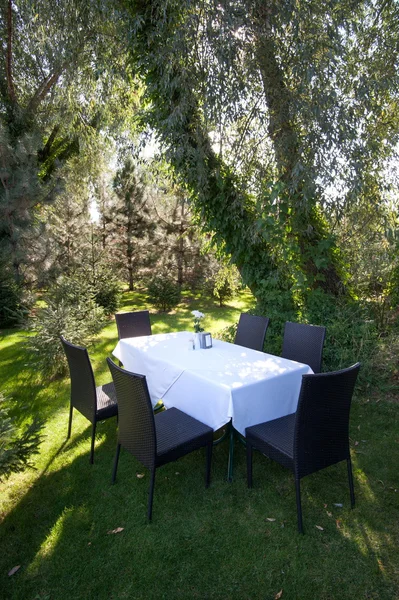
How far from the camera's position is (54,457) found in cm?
342

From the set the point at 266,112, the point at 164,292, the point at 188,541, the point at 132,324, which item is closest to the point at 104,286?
the point at 164,292

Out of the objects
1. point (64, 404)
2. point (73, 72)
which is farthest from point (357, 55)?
point (64, 404)

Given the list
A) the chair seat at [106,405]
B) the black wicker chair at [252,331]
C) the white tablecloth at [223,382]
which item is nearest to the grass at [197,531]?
the chair seat at [106,405]

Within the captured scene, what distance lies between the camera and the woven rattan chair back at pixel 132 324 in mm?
4793

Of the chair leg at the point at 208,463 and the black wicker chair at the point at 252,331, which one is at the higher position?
the black wicker chair at the point at 252,331

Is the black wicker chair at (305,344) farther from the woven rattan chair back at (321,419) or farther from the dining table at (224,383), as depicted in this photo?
the woven rattan chair back at (321,419)

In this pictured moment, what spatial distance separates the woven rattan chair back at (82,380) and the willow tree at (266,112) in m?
3.16

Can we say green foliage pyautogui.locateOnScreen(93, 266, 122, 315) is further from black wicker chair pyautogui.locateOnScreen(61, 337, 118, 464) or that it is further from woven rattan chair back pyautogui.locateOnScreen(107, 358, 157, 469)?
woven rattan chair back pyautogui.locateOnScreen(107, 358, 157, 469)

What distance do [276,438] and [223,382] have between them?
0.55 metres

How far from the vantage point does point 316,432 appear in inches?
93.3

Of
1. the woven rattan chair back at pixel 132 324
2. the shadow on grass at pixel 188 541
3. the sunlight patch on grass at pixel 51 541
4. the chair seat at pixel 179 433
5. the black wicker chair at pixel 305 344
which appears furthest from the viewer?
the woven rattan chair back at pixel 132 324

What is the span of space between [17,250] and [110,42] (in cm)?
471

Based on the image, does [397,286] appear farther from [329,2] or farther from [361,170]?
[329,2]

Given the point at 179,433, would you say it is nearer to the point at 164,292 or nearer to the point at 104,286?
the point at 104,286
